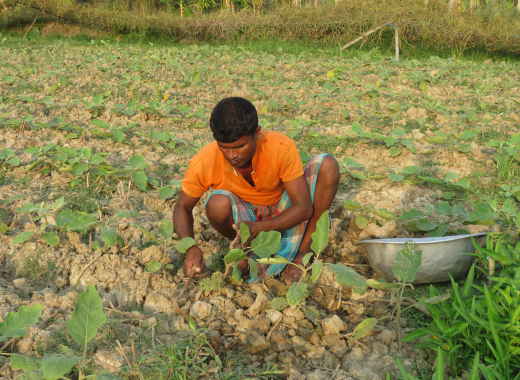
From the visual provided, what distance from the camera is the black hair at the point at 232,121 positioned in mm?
1681

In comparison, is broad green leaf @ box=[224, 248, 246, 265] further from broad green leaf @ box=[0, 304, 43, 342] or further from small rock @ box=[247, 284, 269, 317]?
broad green leaf @ box=[0, 304, 43, 342]

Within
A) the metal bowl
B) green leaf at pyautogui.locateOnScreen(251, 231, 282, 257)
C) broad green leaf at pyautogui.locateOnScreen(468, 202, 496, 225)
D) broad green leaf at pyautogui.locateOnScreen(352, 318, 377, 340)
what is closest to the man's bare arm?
green leaf at pyautogui.locateOnScreen(251, 231, 282, 257)

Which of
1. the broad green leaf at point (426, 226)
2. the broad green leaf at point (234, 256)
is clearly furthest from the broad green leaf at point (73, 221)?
the broad green leaf at point (426, 226)

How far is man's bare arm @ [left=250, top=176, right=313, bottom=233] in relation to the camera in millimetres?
1901

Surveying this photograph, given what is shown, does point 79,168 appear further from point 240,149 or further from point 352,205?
point 352,205

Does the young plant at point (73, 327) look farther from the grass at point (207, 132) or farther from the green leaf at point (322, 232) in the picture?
the green leaf at point (322, 232)

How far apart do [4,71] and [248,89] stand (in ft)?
10.4

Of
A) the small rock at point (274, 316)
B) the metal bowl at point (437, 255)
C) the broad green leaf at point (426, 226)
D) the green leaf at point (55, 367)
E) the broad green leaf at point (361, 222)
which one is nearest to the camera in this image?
the green leaf at point (55, 367)

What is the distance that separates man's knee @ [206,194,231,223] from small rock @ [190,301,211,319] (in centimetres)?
39

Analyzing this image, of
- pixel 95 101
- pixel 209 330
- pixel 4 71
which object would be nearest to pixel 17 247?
pixel 209 330

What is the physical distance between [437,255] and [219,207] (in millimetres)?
816

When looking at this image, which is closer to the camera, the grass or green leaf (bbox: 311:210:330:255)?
green leaf (bbox: 311:210:330:255)

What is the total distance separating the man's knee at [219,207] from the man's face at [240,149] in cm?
19

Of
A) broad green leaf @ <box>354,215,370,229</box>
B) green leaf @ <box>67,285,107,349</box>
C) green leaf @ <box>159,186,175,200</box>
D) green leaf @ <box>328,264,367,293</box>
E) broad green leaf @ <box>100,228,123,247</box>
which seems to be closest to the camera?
green leaf @ <box>67,285,107,349</box>
